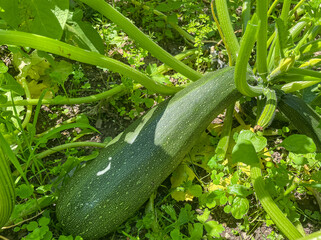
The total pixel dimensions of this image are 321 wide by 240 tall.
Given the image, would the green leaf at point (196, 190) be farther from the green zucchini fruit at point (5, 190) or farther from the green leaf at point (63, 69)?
the green leaf at point (63, 69)

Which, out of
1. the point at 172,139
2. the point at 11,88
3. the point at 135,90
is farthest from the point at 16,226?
the point at 135,90

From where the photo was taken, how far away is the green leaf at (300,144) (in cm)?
147

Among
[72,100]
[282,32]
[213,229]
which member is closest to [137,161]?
[213,229]

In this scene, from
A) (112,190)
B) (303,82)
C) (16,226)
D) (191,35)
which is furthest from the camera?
(191,35)

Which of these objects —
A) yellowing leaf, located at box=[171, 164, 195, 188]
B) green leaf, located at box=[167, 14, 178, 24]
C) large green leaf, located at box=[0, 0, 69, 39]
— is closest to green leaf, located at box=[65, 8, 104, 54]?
large green leaf, located at box=[0, 0, 69, 39]

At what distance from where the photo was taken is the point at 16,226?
6.22ft

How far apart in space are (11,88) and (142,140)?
72 cm

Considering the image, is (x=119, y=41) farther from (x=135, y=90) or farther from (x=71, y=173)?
(x=71, y=173)

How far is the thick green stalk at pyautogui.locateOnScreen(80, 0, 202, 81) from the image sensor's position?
5.68 feet

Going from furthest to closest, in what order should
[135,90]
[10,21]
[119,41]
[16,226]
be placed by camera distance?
[119,41] → [135,90] → [16,226] → [10,21]

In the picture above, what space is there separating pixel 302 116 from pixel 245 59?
608 mm

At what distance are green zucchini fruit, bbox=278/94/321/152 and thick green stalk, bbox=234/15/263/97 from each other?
6.7 inches

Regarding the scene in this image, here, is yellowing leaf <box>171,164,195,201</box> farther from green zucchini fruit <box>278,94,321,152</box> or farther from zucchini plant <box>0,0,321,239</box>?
green zucchini fruit <box>278,94,321,152</box>

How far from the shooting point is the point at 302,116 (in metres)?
1.99
